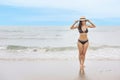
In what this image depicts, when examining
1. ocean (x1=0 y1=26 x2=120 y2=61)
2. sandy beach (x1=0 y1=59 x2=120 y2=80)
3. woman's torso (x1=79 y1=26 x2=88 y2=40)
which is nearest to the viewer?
sandy beach (x1=0 y1=59 x2=120 y2=80)

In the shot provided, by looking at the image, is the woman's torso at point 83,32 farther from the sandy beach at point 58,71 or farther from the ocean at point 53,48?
the ocean at point 53,48

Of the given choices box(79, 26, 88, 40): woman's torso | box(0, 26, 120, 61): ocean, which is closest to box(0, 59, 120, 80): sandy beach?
box(79, 26, 88, 40): woman's torso

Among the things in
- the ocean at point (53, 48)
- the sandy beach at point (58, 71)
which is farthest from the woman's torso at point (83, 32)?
the ocean at point (53, 48)

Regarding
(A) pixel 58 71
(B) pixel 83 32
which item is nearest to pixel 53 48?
(A) pixel 58 71

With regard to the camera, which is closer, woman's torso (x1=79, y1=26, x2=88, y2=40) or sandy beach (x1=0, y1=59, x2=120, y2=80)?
sandy beach (x1=0, y1=59, x2=120, y2=80)

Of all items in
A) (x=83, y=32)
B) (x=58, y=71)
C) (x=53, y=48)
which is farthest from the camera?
(x=53, y=48)

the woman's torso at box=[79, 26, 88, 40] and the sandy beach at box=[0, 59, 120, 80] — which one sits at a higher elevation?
the woman's torso at box=[79, 26, 88, 40]

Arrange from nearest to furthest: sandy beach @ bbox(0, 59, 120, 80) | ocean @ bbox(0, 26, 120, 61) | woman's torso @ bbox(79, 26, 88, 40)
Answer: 1. sandy beach @ bbox(0, 59, 120, 80)
2. woman's torso @ bbox(79, 26, 88, 40)
3. ocean @ bbox(0, 26, 120, 61)

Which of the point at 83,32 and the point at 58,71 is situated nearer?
the point at 83,32

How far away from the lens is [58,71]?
416 inches

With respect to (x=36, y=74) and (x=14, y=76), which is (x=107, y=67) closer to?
(x=36, y=74)

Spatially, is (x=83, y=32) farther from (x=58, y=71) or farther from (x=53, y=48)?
(x=53, y=48)

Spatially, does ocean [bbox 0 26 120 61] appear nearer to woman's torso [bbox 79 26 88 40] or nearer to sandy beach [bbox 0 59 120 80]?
sandy beach [bbox 0 59 120 80]

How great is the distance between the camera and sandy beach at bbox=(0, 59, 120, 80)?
376 inches
